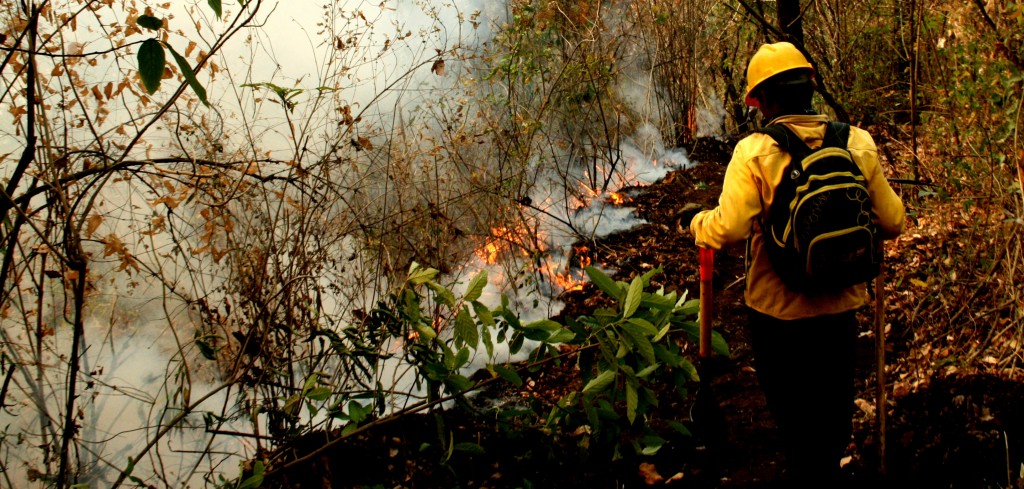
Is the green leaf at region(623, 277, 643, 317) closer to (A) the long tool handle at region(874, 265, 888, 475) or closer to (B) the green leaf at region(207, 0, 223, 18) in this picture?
(A) the long tool handle at region(874, 265, 888, 475)

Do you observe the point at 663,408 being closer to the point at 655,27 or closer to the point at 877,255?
the point at 877,255

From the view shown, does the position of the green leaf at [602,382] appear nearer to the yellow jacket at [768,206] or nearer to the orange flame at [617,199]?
the yellow jacket at [768,206]

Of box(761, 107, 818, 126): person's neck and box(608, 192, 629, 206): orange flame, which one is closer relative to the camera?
box(761, 107, 818, 126): person's neck

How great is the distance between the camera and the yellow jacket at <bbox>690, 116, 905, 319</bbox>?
2484 mm

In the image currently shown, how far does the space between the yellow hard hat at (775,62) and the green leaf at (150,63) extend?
197cm

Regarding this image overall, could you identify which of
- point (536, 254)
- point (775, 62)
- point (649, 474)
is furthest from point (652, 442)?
point (536, 254)

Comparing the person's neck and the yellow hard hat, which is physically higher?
the yellow hard hat

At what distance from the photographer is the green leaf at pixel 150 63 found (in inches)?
57.4

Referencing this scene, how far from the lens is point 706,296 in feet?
10.4

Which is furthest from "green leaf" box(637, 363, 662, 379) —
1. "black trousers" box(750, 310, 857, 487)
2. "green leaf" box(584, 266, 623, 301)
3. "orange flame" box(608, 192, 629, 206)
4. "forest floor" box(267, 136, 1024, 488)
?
"orange flame" box(608, 192, 629, 206)

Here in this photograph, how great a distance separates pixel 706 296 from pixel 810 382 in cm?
61

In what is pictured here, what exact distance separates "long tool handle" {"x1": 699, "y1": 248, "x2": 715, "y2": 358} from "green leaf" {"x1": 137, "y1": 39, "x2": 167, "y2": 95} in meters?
2.28

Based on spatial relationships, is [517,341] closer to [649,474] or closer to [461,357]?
[461,357]

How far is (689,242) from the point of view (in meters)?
7.25
